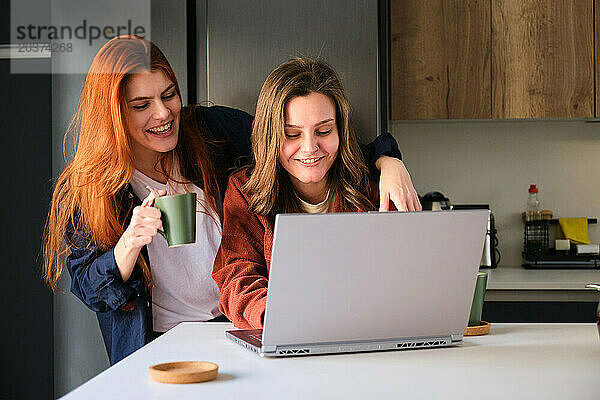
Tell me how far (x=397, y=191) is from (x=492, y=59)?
1542 mm

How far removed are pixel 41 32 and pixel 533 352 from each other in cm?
310

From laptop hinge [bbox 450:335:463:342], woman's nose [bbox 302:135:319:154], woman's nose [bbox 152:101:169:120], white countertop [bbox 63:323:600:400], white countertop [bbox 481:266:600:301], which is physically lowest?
white countertop [bbox 481:266:600:301]

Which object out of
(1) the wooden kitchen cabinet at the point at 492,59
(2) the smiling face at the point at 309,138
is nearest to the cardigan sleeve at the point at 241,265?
(2) the smiling face at the point at 309,138

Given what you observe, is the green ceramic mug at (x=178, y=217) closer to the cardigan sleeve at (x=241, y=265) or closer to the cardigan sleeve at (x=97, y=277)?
the cardigan sleeve at (x=241, y=265)

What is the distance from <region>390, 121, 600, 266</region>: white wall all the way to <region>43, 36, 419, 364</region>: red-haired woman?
135 cm

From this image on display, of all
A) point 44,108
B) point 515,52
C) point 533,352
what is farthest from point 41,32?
point 533,352

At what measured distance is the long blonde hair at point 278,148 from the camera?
64.8 inches

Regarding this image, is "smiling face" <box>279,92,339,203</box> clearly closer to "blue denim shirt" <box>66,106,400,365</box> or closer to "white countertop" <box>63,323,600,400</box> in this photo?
"blue denim shirt" <box>66,106,400,365</box>

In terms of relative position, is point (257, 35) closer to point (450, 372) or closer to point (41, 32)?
point (41, 32)

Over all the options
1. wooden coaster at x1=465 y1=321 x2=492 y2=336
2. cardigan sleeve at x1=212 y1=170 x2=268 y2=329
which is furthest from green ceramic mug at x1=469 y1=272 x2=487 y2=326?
cardigan sleeve at x1=212 y1=170 x2=268 y2=329

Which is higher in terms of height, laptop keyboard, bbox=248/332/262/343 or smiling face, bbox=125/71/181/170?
smiling face, bbox=125/71/181/170

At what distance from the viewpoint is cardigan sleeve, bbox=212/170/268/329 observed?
139cm

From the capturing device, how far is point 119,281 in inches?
69.0

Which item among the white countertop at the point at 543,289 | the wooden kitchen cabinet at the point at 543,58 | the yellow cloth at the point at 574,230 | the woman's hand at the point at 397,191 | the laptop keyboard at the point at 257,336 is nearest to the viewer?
the laptop keyboard at the point at 257,336
